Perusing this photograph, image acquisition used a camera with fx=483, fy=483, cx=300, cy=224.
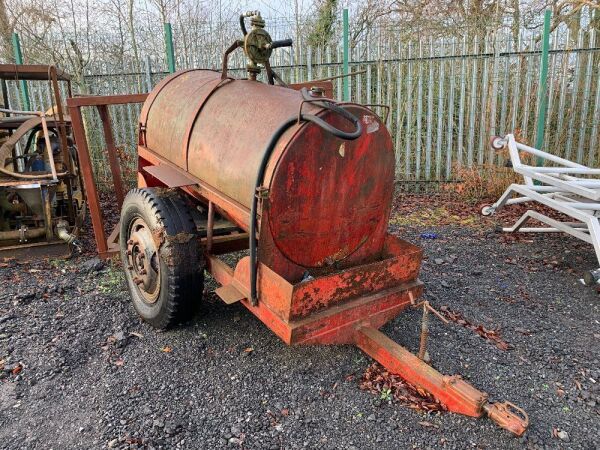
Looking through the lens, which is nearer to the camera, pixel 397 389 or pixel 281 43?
pixel 397 389

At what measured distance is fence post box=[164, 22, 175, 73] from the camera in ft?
24.0

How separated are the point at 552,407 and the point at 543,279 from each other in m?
1.92

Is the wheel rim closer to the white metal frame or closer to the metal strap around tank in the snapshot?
the metal strap around tank

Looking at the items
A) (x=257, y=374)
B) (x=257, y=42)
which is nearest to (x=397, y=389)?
(x=257, y=374)

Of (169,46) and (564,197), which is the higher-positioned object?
(169,46)

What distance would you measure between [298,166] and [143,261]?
1494 mm

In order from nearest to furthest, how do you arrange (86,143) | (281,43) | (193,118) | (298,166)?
(298,166) → (281,43) → (193,118) → (86,143)

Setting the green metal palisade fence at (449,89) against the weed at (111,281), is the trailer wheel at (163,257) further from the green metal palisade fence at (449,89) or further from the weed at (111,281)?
the green metal palisade fence at (449,89)

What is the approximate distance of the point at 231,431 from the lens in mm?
2486

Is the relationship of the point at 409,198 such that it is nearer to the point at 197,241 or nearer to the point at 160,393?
the point at 197,241

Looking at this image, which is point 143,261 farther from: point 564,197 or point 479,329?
point 564,197

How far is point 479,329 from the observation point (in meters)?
3.42

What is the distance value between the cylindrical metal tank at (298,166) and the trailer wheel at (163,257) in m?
0.31

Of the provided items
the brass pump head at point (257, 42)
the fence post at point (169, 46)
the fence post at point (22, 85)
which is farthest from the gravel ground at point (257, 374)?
the fence post at point (22, 85)
